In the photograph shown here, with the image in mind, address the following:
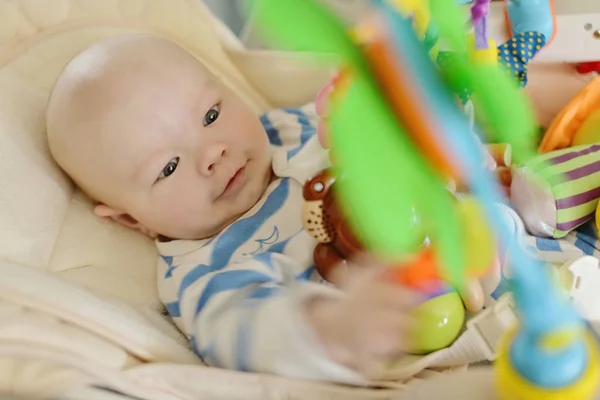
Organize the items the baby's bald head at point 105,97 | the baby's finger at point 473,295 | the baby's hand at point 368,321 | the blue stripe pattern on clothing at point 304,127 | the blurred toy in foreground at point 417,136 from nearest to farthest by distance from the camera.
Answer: the blurred toy in foreground at point 417,136, the baby's hand at point 368,321, the baby's finger at point 473,295, the baby's bald head at point 105,97, the blue stripe pattern on clothing at point 304,127

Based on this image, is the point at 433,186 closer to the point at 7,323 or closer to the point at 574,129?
the point at 7,323

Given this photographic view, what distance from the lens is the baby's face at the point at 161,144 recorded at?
0.66 metres

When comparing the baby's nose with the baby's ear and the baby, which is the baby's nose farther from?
the baby's ear

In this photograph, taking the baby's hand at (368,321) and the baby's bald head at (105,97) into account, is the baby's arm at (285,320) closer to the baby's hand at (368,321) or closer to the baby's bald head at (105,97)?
the baby's hand at (368,321)

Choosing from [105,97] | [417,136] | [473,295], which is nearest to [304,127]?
[105,97]

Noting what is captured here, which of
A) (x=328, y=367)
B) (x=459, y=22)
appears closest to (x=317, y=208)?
(x=328, y=367)

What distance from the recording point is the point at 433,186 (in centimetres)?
29

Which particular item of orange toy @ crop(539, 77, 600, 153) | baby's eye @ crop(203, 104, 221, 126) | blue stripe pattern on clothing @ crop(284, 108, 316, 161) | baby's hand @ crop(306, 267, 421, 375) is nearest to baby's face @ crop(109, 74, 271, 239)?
baby's eye @ crop(203, 104, 221, 126)

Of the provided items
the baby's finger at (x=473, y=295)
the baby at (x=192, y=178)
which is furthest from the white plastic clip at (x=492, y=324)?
the baby at (x=192, y=178)

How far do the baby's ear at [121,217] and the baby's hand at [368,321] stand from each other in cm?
34

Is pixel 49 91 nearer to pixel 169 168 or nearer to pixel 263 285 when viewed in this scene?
pixel 169 168

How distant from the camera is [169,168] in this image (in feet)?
2.24

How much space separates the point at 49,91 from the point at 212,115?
232 millimetres

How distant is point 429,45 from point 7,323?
394mm
